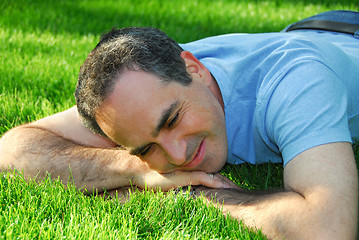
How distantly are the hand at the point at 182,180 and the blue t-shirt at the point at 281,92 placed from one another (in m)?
0.25

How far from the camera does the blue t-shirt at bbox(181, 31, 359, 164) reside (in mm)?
2232

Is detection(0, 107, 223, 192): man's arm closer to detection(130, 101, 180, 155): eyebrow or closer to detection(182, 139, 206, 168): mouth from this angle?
detection(182, 139, 206, 168): mouth

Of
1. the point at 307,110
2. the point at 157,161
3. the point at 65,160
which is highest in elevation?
the point at 307,110

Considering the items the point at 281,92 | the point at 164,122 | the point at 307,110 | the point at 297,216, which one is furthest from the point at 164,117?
the point at 297,216

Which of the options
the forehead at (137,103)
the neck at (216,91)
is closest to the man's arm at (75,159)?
the forehead at (137,103)

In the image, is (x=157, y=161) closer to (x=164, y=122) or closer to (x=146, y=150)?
(x=146, y=150)

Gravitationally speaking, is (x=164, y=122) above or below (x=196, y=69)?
below

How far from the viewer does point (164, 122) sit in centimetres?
243

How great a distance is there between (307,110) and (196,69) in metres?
0.76

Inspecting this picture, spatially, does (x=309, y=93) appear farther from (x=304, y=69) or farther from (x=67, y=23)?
(x=67, y=23)

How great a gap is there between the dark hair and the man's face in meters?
0.04

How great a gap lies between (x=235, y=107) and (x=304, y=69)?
48 cm

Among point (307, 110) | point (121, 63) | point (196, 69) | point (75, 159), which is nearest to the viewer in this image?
point (307, 110)

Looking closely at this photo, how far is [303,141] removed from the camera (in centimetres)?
218
